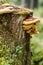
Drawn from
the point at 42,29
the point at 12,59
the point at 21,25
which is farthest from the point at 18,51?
the point at 42,29

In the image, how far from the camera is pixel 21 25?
3861 millimetres

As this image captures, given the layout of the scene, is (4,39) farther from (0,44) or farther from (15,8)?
(15,8)

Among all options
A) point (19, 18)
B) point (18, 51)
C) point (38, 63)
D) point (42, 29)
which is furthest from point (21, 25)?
point (42, 29)

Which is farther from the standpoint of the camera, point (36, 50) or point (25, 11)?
point (36, 50)

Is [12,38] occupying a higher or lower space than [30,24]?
lower

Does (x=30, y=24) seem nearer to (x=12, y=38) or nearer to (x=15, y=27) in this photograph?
(x=15, y=27)

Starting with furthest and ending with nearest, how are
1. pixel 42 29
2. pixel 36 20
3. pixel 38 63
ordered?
pixel 42 29
pixel 38 63
pixel 36 20

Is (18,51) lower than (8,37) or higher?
lower

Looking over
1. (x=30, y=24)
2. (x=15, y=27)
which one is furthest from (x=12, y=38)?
(x=30, y=24)

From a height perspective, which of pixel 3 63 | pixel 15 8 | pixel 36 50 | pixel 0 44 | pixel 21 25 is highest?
pixel 15 8

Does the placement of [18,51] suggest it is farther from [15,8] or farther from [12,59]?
[15,8]

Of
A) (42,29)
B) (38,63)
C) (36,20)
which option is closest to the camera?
(36,20)

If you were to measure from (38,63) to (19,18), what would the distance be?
295cm

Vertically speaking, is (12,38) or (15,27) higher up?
(15,27)
